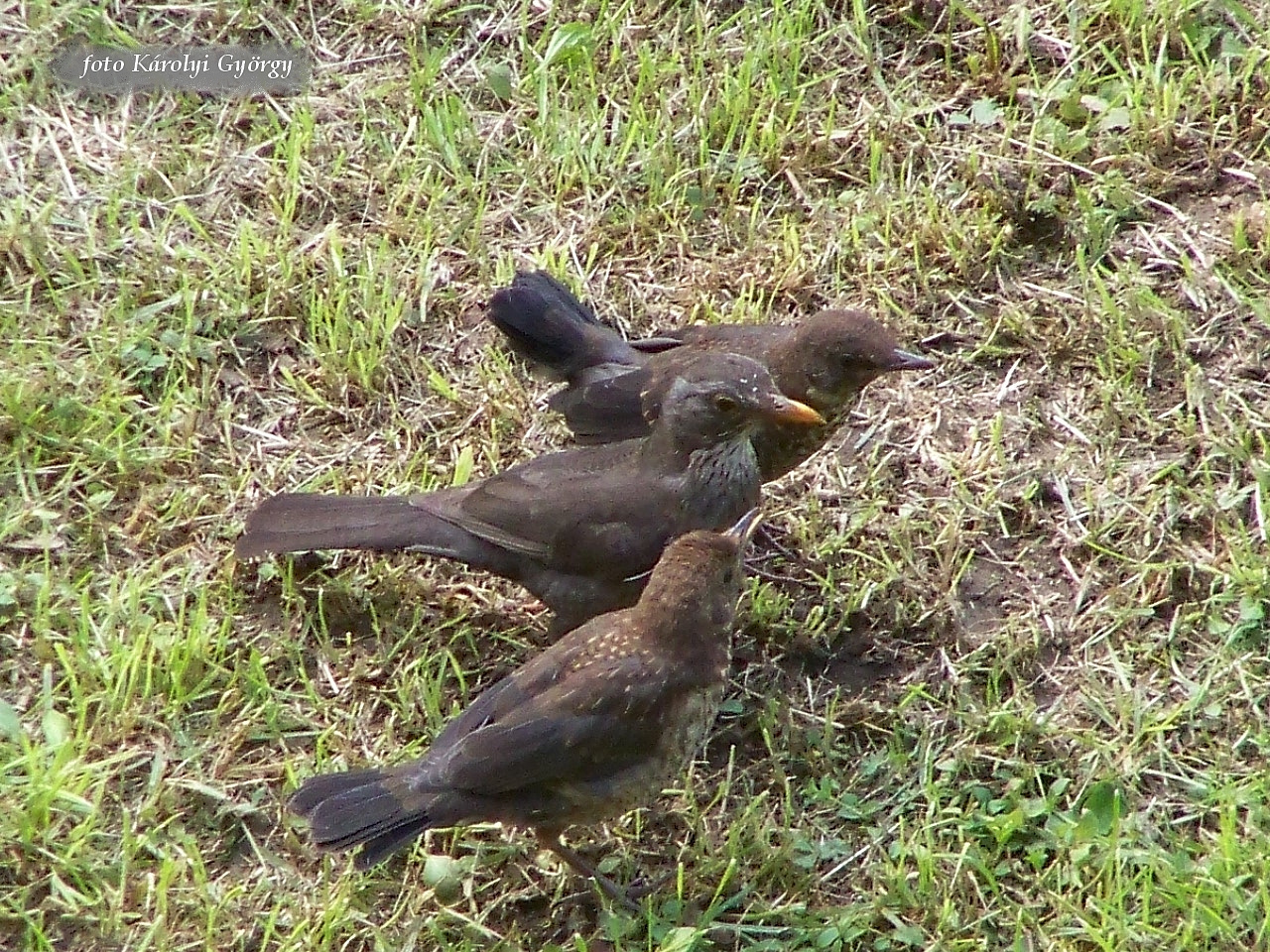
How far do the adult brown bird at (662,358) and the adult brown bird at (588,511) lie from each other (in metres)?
0.16

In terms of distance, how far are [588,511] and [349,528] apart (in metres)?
0.74

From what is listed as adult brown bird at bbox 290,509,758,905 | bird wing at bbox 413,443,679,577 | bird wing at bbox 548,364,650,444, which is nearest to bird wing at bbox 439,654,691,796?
adult brown bird at bbox 290,509,758,905

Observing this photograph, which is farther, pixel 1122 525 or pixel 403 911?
pixel 1122 525

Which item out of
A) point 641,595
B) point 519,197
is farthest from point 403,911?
point 519,197

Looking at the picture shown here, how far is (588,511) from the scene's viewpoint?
16.6ft

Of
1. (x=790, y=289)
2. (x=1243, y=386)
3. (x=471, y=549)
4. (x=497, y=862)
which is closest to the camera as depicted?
(x=497, y=862)

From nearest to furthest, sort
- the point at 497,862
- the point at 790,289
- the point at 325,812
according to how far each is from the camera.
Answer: the point at 325,812 < the point at 497,862 < the point at 790,289

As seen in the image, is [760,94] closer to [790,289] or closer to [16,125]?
[790,289]

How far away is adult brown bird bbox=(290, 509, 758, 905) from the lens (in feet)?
14.3

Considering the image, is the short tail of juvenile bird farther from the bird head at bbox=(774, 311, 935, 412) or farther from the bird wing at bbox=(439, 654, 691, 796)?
the bird head at bbox=(774, 311, 935, 412)

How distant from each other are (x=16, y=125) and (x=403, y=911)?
374 centimetres

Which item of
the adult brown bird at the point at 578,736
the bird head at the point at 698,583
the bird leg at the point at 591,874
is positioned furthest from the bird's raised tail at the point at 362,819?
the bird head at the point at 698,583

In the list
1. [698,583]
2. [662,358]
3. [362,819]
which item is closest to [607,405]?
[662,358]

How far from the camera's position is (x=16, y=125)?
657cm
